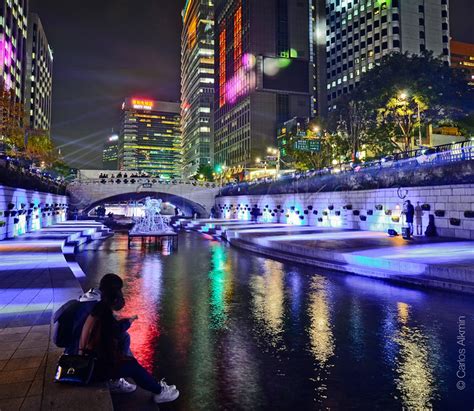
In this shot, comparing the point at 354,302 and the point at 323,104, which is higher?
the point at 323,104

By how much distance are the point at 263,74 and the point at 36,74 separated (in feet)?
232

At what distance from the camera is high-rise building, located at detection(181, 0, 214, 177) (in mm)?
162750

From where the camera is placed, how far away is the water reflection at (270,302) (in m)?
7.12

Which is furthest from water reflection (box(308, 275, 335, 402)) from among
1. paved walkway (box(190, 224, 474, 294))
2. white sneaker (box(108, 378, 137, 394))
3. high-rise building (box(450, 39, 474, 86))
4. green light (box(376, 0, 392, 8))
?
high-rise building (box(450, 39, 474, 86))

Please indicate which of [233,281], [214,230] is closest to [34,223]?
[214,230]

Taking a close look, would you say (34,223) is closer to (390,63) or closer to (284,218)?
(284,218)

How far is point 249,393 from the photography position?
472 centimetres

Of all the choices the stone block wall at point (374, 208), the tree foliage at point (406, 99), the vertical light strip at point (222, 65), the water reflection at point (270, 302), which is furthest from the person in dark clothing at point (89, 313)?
the vertical light strip at point (222, 65)

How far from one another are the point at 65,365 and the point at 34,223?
30242 millimetres

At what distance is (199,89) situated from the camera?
167500 mm

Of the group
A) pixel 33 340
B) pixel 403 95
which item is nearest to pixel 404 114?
pixel 403 95

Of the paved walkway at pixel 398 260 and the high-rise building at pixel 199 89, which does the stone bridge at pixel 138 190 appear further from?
the high-rise building at pixel 199 89

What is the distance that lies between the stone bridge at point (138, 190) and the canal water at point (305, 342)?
61.5 meters

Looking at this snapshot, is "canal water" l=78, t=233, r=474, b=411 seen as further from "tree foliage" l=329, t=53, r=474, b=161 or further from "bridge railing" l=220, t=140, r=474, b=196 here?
"tree foliage" l=329, t=53, r=474, b=161
